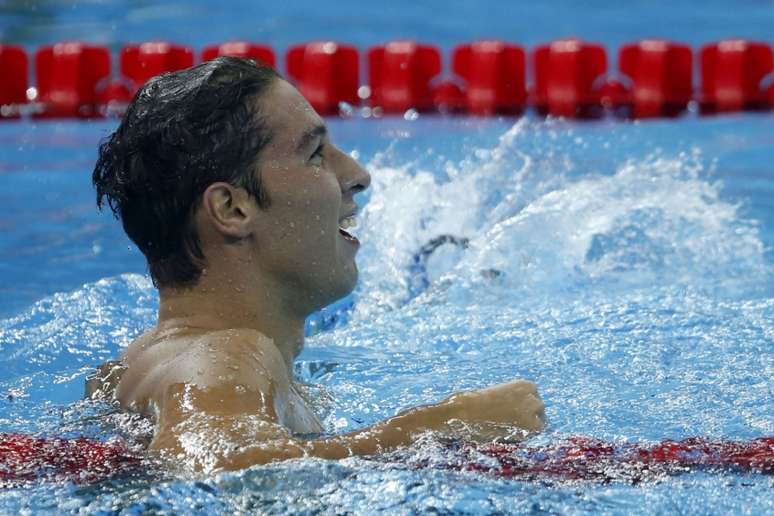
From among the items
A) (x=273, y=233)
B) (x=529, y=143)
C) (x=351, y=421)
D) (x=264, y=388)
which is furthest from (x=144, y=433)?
(x=529, y=143)

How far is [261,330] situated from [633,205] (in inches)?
86.3

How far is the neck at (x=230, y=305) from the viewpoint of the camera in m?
1.72

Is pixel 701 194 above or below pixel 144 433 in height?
below

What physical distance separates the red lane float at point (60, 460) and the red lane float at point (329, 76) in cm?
408

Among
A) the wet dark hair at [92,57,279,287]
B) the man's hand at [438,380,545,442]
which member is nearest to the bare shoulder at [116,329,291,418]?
the wet dark hair at [92,57,279,287]

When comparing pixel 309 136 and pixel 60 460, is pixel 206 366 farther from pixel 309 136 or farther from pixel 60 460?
pixel 309 136

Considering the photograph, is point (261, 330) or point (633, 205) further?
point (633, 205)

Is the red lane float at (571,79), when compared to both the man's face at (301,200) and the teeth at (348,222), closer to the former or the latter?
the teeth at (348,222)

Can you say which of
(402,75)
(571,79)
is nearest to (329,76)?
(402,75)

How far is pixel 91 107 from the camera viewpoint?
18.7 feet

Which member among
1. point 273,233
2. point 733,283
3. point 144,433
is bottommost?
point 733,283

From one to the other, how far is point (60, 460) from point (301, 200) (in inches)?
18.9

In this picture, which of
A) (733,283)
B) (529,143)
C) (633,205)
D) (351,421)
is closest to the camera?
(351,421)

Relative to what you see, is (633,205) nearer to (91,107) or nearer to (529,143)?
(529,143)
